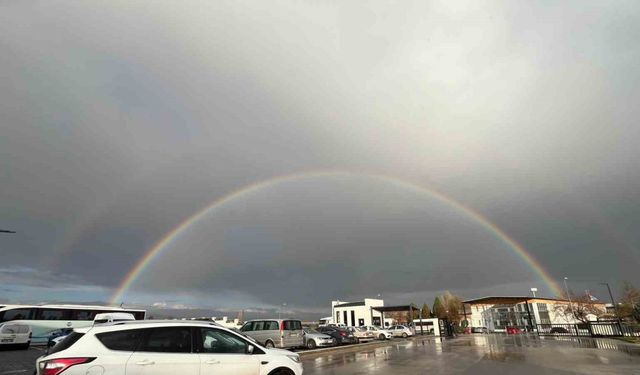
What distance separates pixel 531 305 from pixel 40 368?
12511 centimetres

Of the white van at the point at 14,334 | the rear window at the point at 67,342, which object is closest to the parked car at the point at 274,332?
the white van at the point at 14,334

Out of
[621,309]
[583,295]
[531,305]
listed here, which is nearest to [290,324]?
[621,309]

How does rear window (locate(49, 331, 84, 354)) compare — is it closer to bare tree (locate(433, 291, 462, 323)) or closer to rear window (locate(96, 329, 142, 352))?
rear window (locate(96, 329, 142, 352))

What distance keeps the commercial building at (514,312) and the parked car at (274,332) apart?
80625 mm

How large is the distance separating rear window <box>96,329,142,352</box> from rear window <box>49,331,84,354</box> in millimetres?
336

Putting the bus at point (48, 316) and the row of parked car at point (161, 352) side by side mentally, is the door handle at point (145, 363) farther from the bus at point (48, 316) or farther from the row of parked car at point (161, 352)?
the bus at point (48, 316)

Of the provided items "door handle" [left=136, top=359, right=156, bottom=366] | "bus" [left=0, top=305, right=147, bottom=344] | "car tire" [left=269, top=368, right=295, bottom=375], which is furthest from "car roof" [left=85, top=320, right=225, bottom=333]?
"bus" [left=0, top=305, right=147, bottom=344]

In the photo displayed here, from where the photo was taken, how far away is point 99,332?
657 cm

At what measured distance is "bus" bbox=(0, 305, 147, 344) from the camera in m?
32.5

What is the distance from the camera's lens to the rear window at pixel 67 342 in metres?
6.25

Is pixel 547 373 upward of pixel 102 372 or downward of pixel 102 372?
downward

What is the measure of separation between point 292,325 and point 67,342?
64.2 feet

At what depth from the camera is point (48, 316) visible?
113 feet

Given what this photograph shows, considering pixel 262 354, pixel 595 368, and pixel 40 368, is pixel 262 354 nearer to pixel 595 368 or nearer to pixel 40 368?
pixel 40 368
